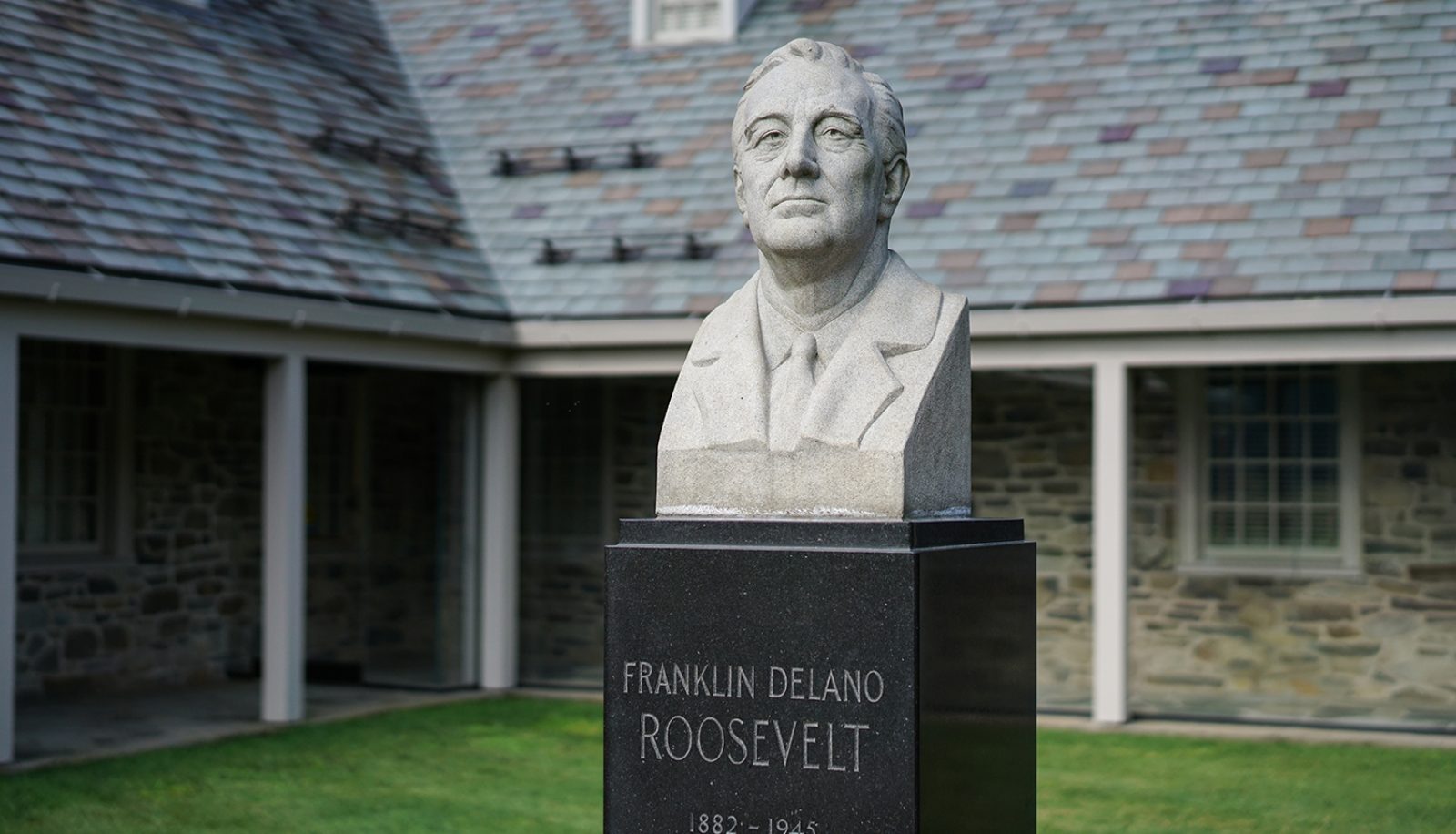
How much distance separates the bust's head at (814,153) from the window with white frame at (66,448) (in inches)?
336

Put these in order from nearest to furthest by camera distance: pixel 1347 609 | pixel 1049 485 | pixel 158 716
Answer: pixel 158 716
pixel 1347 609
pixel 1049 485

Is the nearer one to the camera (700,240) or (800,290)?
(800,290)

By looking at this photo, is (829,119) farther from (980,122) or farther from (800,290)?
(980,122)

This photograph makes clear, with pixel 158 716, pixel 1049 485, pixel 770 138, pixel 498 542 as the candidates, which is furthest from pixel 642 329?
pixel 770 138

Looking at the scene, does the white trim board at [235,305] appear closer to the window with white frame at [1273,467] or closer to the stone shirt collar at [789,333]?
the window with white frame at [1273,467]

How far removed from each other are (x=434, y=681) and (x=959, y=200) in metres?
4.89

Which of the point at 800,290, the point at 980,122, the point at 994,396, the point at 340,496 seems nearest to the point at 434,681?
the point at 340,496

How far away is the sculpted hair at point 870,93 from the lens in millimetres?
5465

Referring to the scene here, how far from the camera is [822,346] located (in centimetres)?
553

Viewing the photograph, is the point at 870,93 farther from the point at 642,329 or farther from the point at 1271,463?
the point at 1271,463

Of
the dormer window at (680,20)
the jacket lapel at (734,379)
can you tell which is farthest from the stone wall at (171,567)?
the jacket lapel at (734,379)

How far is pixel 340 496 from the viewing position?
1479cm

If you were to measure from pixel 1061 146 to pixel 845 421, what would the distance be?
762cm

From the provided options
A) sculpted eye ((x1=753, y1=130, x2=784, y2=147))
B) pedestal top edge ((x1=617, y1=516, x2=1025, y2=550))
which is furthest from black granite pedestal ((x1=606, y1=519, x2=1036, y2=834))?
sculpted eye ((x1=753, y1=130, x2=784, y2=147))
